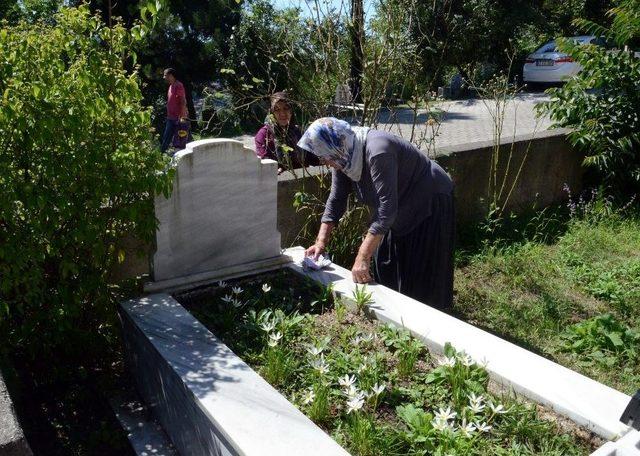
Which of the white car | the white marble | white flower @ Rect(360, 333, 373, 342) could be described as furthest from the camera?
the white car

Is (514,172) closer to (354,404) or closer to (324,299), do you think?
(324,299)

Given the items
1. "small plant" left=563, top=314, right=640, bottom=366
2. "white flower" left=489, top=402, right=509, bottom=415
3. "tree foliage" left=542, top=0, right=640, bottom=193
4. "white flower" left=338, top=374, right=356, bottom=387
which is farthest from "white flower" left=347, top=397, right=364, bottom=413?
"tree foliage" left=542, top=0, right=640, bottom=193

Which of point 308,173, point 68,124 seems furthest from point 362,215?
point 68,124

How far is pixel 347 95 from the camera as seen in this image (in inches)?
183

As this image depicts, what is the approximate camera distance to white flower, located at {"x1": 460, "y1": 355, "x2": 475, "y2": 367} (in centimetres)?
259

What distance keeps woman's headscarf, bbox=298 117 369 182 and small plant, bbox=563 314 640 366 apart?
5.91 ft

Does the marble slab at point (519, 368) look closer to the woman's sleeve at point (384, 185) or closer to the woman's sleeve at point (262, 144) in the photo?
the woman's sleeve at point (384, 185)

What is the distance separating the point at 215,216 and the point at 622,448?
2.32 meters

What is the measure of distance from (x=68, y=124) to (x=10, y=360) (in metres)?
1.22

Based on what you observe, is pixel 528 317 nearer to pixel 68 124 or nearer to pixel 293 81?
pixel 293 81

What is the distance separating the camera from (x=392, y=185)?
3.01 meters

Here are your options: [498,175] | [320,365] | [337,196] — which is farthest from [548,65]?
[320,365]

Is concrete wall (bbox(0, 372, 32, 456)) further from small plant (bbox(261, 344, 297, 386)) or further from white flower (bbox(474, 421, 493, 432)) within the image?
white flower (bbox(474, 421, 493, 432))

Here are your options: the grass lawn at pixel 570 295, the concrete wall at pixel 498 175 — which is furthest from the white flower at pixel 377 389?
the concrete wall at pixel 498 175
